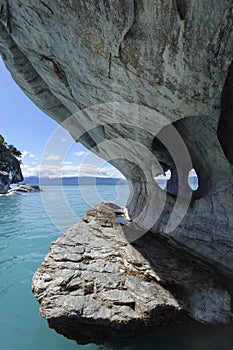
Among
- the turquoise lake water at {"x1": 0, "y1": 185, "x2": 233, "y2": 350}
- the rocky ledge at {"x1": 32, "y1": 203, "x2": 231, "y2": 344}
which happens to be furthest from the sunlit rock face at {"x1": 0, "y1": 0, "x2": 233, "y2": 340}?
the turquoise lake water at {"x1": 0, "y1": 185, "x2": 233, "y2": 350}

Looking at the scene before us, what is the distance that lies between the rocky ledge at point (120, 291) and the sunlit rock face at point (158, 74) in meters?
0.73

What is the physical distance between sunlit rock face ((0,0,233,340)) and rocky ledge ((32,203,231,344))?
0.73 metres

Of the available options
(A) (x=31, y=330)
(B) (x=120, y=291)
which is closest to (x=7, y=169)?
(A) (x=31, y=330)

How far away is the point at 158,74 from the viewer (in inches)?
150

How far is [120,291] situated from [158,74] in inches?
177

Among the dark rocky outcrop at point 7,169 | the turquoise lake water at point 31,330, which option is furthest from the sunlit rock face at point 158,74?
the dark rocky outcrop at point 7,169

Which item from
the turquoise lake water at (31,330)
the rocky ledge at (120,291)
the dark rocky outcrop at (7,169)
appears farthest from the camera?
the dark rocky outcrop at (7,169)

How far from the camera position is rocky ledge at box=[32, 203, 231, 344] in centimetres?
340

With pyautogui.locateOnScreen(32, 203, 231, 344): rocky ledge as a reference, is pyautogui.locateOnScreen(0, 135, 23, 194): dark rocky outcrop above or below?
above

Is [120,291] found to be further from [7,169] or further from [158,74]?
[7,169]

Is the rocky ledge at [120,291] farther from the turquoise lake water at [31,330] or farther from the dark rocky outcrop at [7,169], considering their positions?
the dark rocky outcrop at [7,169]

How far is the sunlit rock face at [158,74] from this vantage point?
3430 millimetres

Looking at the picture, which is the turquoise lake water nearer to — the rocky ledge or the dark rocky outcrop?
the rocky ledge

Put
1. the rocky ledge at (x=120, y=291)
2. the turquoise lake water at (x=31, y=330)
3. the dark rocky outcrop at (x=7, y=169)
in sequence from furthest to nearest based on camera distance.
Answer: the dark rocky outcrop at (x=7, y=169)
the turquoise lake water at (x=31, y=330)
the rocky ledge at (x=120, y=291)
